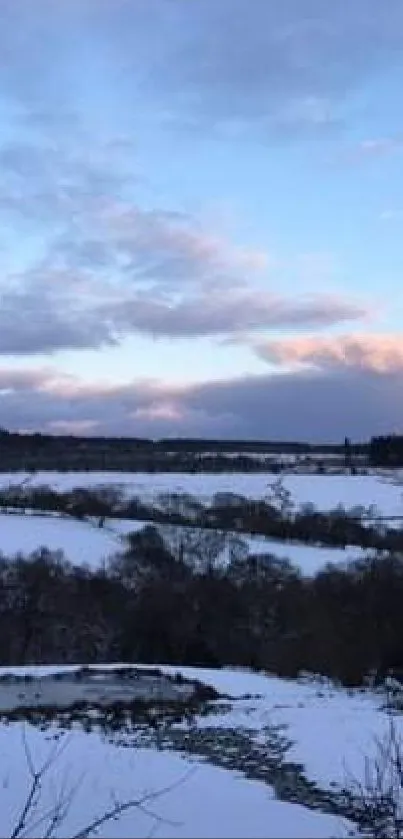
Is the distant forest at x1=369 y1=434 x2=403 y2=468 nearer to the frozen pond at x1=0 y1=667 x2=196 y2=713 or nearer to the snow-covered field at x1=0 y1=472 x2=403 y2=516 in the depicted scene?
the snow-covered field at x1=0 y1=472 x2=403 y2=516

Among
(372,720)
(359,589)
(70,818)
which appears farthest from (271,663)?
(70,818)

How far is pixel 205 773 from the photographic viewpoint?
19.1 m

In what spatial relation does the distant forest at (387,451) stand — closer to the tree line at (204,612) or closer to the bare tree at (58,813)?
the tree line at (204,612)

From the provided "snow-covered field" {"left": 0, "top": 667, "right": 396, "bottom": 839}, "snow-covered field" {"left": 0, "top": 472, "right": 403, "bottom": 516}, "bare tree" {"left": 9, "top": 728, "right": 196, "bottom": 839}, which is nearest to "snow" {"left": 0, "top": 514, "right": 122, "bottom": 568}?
"snow-covered field" {"left": 0, "top": 472, "right": 403, "bottom": 516}

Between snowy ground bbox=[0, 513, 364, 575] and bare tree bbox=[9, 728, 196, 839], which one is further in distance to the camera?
snowy ground bbox=[0, 513, 364, 575]

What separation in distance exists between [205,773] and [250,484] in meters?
126

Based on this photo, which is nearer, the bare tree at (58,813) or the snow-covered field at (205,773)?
the bare tree at (58,813)

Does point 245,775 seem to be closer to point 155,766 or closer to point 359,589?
point 155,766

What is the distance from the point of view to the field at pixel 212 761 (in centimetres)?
1191

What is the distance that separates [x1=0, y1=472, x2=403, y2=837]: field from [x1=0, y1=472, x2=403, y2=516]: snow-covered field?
8245 cm

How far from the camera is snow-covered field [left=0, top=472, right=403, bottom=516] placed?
131m

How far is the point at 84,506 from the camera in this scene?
123562mm

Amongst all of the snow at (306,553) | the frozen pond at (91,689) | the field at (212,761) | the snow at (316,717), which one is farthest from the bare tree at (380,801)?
the snow at (306,553)

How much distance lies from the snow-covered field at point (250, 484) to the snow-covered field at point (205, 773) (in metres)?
92.6
